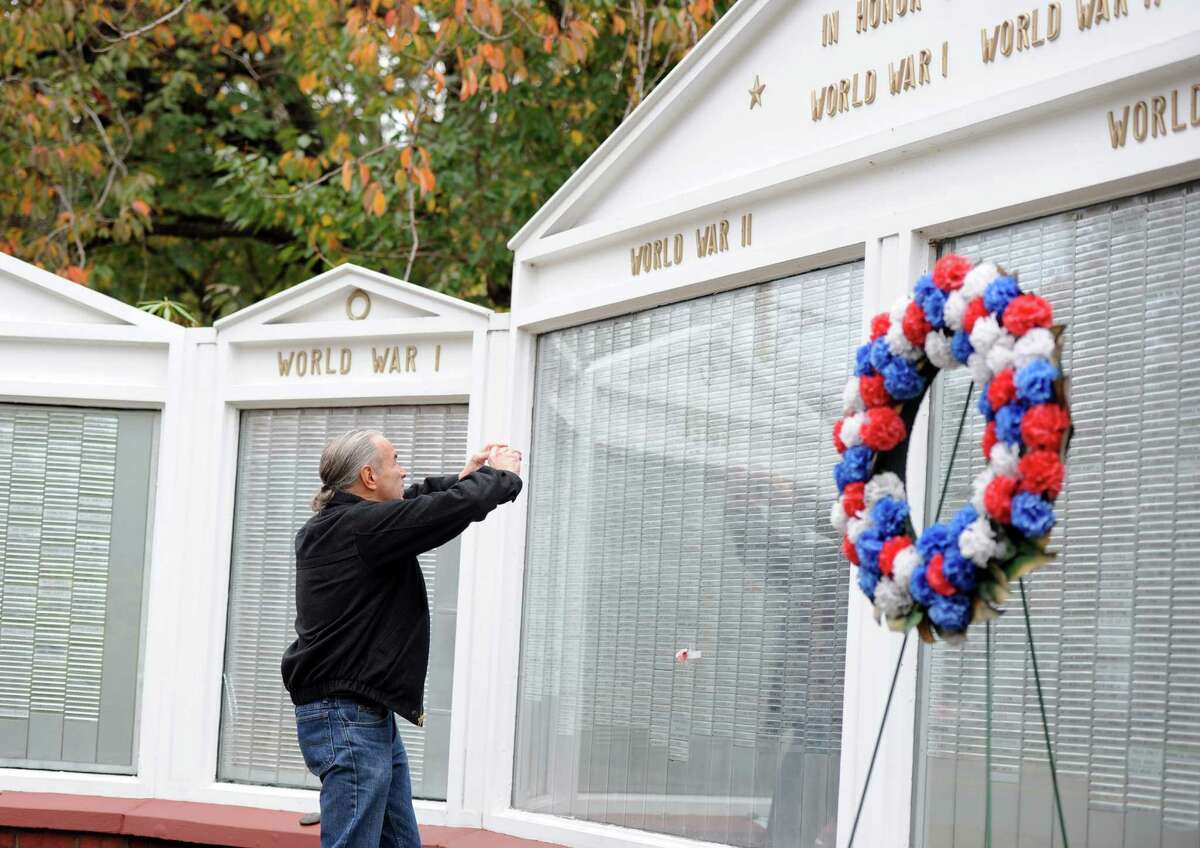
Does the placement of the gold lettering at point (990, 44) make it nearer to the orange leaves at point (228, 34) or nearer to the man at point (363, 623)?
the man at point (363, 623)

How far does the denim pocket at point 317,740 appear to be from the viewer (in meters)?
4.33

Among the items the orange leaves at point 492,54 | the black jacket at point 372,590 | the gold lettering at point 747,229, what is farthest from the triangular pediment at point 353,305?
the orange leaves at point 492,54

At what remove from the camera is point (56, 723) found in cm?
635

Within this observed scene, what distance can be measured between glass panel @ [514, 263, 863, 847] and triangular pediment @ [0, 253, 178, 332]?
70.4 inches

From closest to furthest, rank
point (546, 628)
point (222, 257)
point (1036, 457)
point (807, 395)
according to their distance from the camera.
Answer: point (1036, 457) < point (807, 395) < point (546, 628) < point (222, 257)

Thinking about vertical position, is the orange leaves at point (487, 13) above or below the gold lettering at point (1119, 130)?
above

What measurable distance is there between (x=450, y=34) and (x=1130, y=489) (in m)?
4.95

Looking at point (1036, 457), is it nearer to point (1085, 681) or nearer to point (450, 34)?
point (1085, 681)

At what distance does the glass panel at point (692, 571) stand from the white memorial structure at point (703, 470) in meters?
0.01

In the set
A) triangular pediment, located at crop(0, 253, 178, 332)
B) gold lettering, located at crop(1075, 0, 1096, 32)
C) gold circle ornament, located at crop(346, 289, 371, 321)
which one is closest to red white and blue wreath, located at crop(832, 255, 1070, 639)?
gold lettering, located at crop(1075, 0, 1096, 32)

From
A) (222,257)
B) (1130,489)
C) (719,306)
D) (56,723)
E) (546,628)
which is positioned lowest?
(56,723)

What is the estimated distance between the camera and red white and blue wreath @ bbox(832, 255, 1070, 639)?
3.05 meters

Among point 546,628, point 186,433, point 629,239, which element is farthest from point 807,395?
point 186,433

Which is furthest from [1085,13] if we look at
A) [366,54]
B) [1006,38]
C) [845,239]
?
[366,54]
